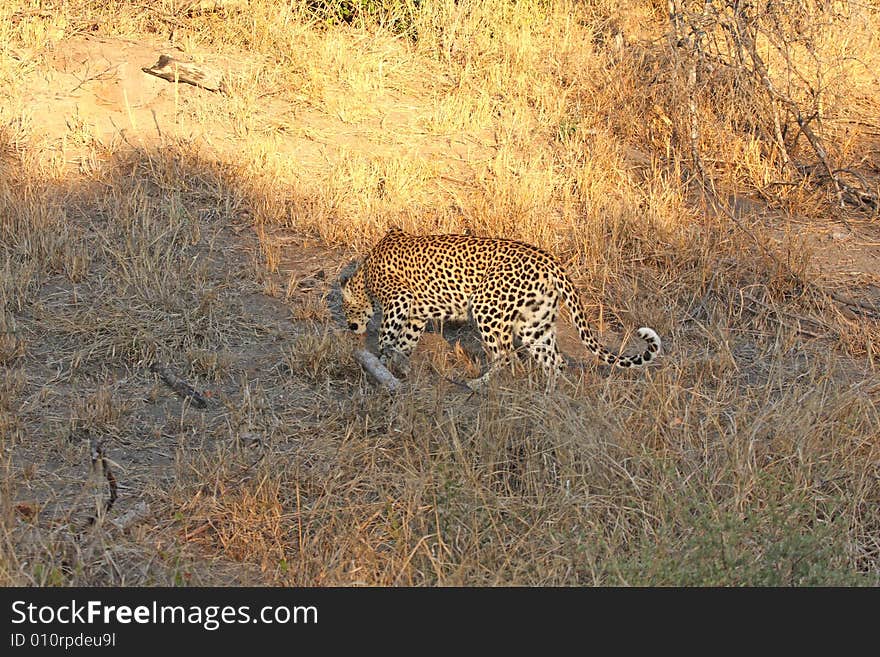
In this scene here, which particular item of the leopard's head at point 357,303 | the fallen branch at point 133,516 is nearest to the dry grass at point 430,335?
the fallen branch at point 133,516

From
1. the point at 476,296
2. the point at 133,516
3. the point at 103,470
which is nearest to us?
the point at 133,516

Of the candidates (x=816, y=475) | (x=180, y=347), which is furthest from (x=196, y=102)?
(x=816, y=475)

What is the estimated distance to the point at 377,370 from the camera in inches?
253

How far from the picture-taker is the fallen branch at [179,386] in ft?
20.8

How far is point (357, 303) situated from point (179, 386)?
1379 millimetres

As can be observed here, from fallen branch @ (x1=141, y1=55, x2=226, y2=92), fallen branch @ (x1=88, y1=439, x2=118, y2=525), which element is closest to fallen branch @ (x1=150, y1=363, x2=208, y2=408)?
fallen branch @ (x1=88, y1=439, x2=118, y2=525)

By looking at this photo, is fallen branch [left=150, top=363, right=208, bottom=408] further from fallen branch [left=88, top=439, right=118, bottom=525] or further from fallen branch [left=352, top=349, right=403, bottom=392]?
fallen branch [left=352, top=349, right=403, bottom=392]

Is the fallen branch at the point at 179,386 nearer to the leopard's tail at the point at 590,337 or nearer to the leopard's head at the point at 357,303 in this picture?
the leopard's head at the point at 357,303

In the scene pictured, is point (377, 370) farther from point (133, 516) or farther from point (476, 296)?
point (133, 516)

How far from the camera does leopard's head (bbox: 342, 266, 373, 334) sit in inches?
285

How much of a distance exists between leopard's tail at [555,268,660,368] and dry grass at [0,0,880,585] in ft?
0.39

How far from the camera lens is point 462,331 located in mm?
7516

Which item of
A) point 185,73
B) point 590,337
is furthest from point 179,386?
point 185,73

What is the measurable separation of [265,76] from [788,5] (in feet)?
15.2
